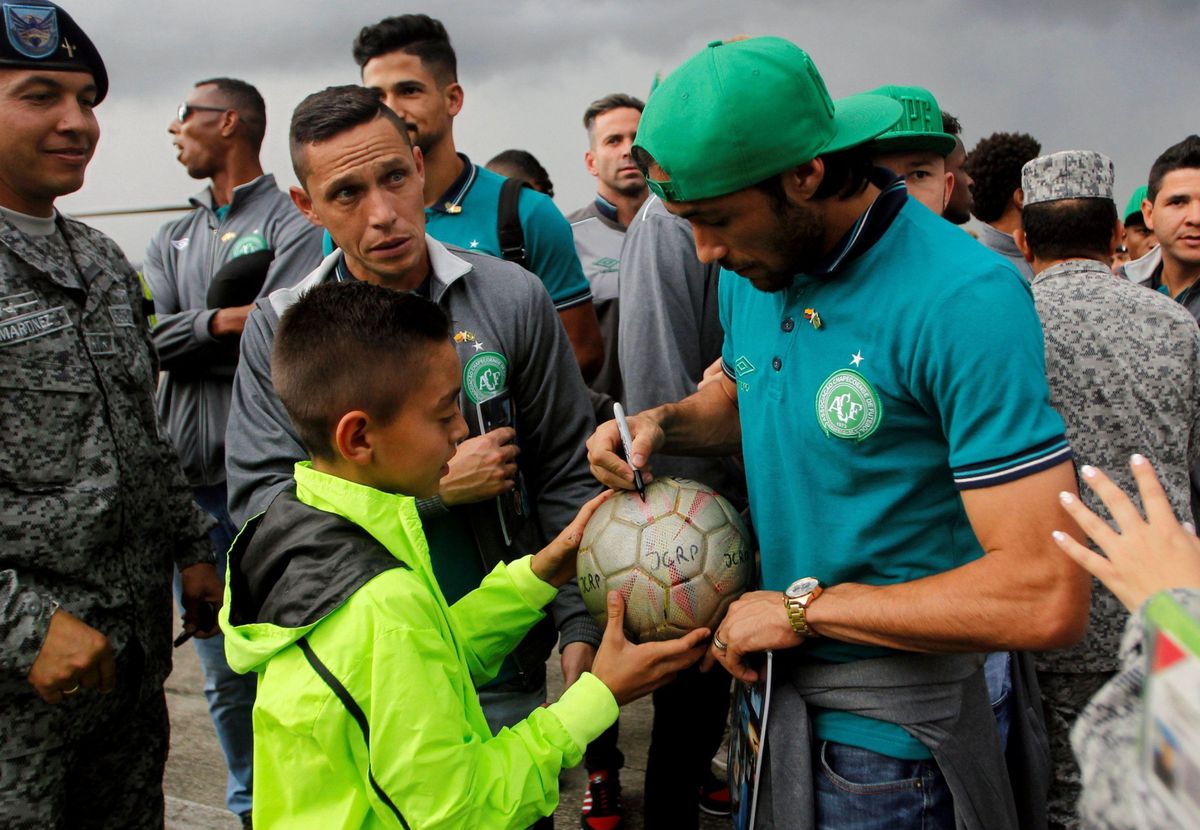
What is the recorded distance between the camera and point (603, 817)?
3.86 metres

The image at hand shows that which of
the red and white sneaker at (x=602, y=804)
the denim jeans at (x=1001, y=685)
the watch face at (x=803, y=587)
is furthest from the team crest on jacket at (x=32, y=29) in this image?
the red and white sneaker at (x=602, y=804)

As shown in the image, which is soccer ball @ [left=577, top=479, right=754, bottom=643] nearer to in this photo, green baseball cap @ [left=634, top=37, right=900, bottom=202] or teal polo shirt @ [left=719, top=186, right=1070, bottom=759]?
teal polo shirt @ [left=719, top=186, right=1070, bottom=759]

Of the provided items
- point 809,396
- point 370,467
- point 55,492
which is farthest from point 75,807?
point 809,396

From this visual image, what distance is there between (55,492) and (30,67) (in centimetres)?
119

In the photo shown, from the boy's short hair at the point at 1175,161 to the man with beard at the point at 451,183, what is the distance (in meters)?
2.79

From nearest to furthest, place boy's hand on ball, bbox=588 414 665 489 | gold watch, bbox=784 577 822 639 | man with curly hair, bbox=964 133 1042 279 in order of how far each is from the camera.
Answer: gold watch, bbox=784 577 822 639
boy's hand on ball, bbox=588 414 665 489
man with curly hair, bbox=964 133 1042 279

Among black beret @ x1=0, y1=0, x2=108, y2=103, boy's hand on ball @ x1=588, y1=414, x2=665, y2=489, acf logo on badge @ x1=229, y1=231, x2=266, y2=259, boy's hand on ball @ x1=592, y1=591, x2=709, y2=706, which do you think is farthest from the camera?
acf logo on badge @ x1=229, y1=231, x2=266, y2=259

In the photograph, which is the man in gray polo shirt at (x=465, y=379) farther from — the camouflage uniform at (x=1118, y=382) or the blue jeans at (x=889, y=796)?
the camouflage uniform at (x=1118, y=382)

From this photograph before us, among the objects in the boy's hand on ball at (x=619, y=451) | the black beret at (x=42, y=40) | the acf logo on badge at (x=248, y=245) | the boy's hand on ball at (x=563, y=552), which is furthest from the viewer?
the acf logo on badge at (x=248, y=245)

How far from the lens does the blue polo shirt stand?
3705 millimetres

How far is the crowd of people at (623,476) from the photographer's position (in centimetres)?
167

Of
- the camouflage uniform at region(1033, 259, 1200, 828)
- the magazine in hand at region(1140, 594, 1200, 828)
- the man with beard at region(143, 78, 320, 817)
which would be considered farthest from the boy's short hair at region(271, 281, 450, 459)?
the man with beard at region(143, 78, 320, 817)

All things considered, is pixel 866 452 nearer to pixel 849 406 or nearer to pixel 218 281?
pixel 849 406

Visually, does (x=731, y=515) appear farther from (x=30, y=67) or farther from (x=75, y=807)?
(x=30, y=67)
